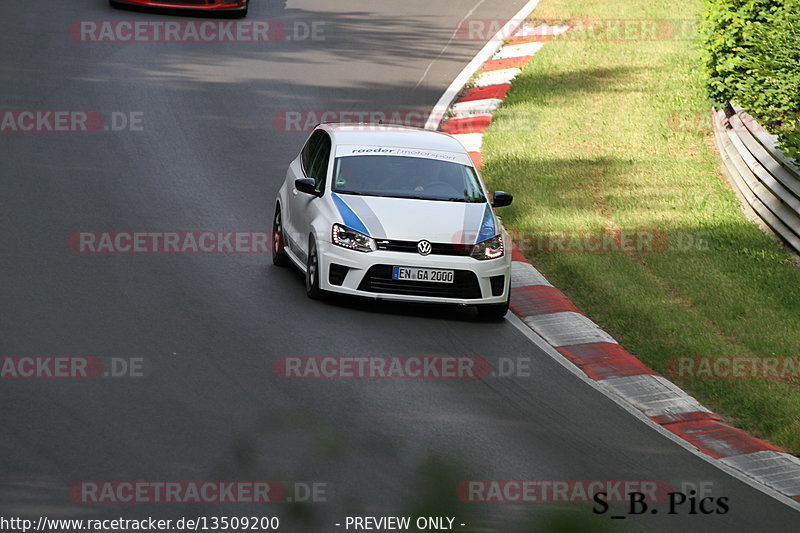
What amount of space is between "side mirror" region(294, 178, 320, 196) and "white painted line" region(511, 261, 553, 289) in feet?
8.14

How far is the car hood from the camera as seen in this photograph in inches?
503

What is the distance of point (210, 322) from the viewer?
1205cm

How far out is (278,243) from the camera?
14.4 m

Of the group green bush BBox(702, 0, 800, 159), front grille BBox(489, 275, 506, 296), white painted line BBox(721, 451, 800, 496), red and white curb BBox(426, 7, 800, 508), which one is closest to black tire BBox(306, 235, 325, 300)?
front grille BBox(489, 275, 506, 296)

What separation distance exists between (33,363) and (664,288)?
22.7ft

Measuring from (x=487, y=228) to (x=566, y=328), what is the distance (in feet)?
4.26

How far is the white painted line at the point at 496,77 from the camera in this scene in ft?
72.1

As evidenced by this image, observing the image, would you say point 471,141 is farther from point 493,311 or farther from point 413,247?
point 413,247

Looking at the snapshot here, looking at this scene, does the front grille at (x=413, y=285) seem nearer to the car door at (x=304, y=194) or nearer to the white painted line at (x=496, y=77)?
the car door at (x=304, y=194)

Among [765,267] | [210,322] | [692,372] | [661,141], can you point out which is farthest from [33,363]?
[661,141]

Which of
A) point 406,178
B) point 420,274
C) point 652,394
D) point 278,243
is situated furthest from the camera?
point 278,243

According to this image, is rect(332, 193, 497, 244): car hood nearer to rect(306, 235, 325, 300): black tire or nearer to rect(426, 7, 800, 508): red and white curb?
rect(306, 235, 325, 300): black tire

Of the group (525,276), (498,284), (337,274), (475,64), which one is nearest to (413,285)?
(337,274)

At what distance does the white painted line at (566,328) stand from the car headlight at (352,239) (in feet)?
6.15
